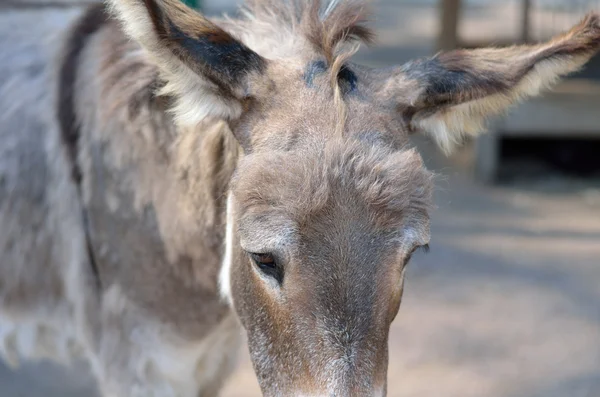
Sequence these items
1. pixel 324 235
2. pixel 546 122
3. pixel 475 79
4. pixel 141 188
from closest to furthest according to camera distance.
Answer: pixel 324 235
pixel 475 79
pixel 141 188
pixel 546 122

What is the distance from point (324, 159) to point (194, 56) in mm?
486

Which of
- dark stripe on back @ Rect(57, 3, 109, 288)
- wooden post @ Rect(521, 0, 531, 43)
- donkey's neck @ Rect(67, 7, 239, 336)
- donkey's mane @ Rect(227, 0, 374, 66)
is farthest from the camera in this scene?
wooden post @ Rect(521, 0, 531, 43)

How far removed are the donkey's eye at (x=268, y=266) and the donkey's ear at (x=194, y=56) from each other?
482mm

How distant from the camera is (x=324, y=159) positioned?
6.98 feet

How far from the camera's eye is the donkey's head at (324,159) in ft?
6.65

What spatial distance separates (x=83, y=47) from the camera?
3.16 metres

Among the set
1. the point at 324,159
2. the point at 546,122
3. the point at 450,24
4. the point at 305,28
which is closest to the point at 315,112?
the point at 324,159

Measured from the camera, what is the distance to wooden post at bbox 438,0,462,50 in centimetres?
812

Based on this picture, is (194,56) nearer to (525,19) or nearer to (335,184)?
(335,184)

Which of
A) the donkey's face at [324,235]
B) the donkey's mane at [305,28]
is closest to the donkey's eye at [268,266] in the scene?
the donkey's face at [324,235]

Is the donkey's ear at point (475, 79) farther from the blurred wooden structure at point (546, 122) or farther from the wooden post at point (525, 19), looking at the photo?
the wooden post at point (525, 19)

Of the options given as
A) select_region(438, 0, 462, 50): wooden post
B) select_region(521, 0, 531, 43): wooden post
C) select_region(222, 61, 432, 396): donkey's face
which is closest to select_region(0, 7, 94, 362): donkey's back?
select_region(222, 61, 432, 396): donkey's face

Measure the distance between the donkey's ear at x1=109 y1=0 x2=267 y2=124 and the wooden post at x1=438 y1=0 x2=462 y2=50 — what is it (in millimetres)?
6104

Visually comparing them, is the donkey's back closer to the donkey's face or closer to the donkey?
the donkey
